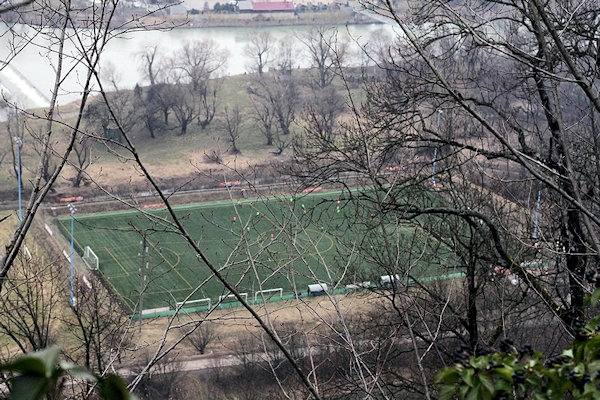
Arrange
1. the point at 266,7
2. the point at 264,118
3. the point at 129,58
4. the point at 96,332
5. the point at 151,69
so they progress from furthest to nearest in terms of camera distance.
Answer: the point at 266,7 < the point at 129,58 < the point at 151,69 < the point at 264,118 < the point at 96,332

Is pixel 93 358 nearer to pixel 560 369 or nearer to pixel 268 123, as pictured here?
pixel 560 369

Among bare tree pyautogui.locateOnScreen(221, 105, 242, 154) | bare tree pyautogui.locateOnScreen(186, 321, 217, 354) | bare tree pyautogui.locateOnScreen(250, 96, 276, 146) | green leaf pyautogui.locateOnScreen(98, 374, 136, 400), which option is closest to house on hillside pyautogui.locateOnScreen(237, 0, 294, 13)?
bare tree pyautogui.locateOnScreen(250, 96, 276, 146)

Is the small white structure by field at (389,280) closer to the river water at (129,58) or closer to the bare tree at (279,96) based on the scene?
the river water at (129,58)

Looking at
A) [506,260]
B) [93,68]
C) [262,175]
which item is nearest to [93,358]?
[506,260]

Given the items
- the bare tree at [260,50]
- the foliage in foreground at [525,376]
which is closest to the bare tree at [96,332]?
the foliage in foreground at [525,376]

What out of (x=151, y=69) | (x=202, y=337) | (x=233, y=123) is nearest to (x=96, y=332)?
(x=202, y=337)

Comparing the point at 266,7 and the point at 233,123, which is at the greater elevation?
the point at 266,7

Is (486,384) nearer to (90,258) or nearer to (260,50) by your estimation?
(90,258)
